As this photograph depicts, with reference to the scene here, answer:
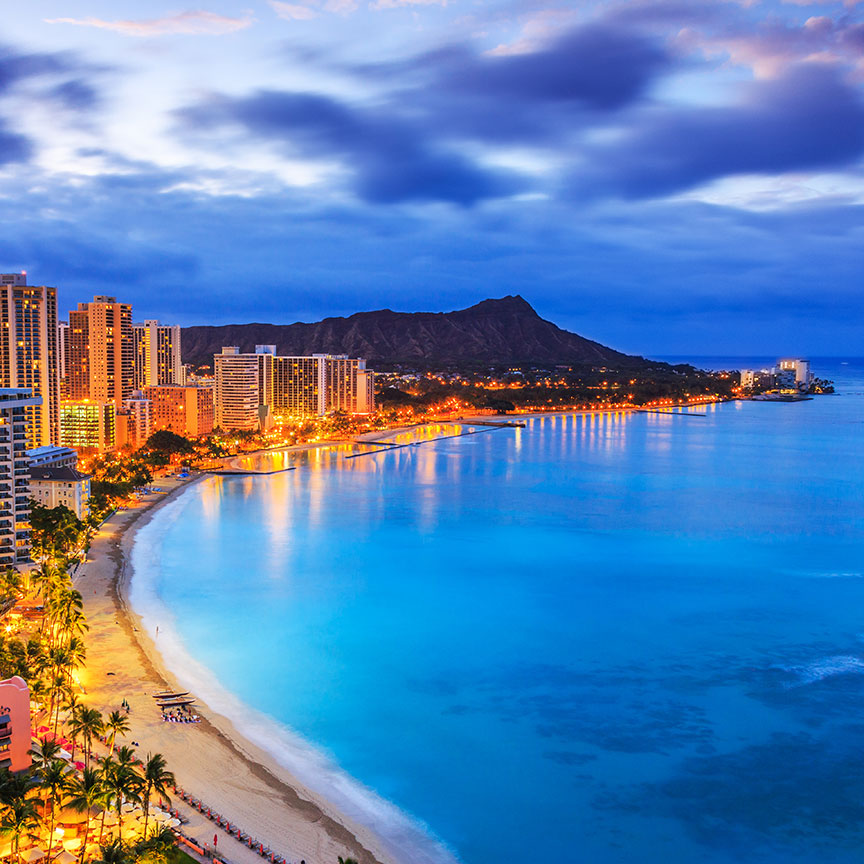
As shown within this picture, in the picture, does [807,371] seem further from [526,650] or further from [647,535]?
[526,650]

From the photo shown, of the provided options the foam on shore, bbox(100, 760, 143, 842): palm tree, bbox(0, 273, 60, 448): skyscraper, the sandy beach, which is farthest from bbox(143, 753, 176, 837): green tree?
bbox(0, 273, 60, 448): skyscraper

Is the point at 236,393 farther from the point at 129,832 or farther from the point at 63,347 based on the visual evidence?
the point at 129,832

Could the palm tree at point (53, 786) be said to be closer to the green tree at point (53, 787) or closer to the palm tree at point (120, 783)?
the green tree at point (53, 787)

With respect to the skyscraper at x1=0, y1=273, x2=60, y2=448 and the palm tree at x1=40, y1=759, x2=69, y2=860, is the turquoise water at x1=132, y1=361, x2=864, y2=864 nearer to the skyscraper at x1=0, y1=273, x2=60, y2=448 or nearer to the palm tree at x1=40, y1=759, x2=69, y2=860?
the palm tree at x1=40, y1=759, x2=69, y2=860

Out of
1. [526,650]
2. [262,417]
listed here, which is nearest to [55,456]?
[526,650]

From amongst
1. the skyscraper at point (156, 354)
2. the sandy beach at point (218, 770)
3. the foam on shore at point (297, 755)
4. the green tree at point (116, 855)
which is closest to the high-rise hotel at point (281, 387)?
the skyscraper at point (156, 354)

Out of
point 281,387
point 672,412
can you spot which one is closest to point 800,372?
point 672,412
